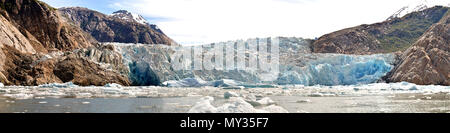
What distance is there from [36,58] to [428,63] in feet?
110

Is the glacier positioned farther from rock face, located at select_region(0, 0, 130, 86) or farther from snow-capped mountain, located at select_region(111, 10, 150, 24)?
snow-capped mountain, located at select_region(111, 10, 150, 24)

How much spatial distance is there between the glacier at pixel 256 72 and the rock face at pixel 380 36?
75.1 ft

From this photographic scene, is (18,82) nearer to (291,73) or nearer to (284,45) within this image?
(291,73)

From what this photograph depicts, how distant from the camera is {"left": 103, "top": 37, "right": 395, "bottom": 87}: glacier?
34.2 metres

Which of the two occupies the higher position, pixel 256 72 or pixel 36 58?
pixel 36 58

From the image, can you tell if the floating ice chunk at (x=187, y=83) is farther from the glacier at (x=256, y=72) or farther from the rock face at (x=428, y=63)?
the rock face at (x=428, y=63)

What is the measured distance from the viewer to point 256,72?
3725cm

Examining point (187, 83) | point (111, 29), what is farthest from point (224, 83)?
point (111, 29)

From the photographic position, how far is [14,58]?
1158 inches

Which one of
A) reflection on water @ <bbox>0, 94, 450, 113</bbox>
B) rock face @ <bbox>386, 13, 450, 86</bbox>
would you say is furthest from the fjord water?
rock face @ <bbox>386, 13, 450, 86</bbox>

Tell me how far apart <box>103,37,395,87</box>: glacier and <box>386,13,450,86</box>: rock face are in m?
2.28

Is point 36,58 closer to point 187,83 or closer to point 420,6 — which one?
point 187,83
